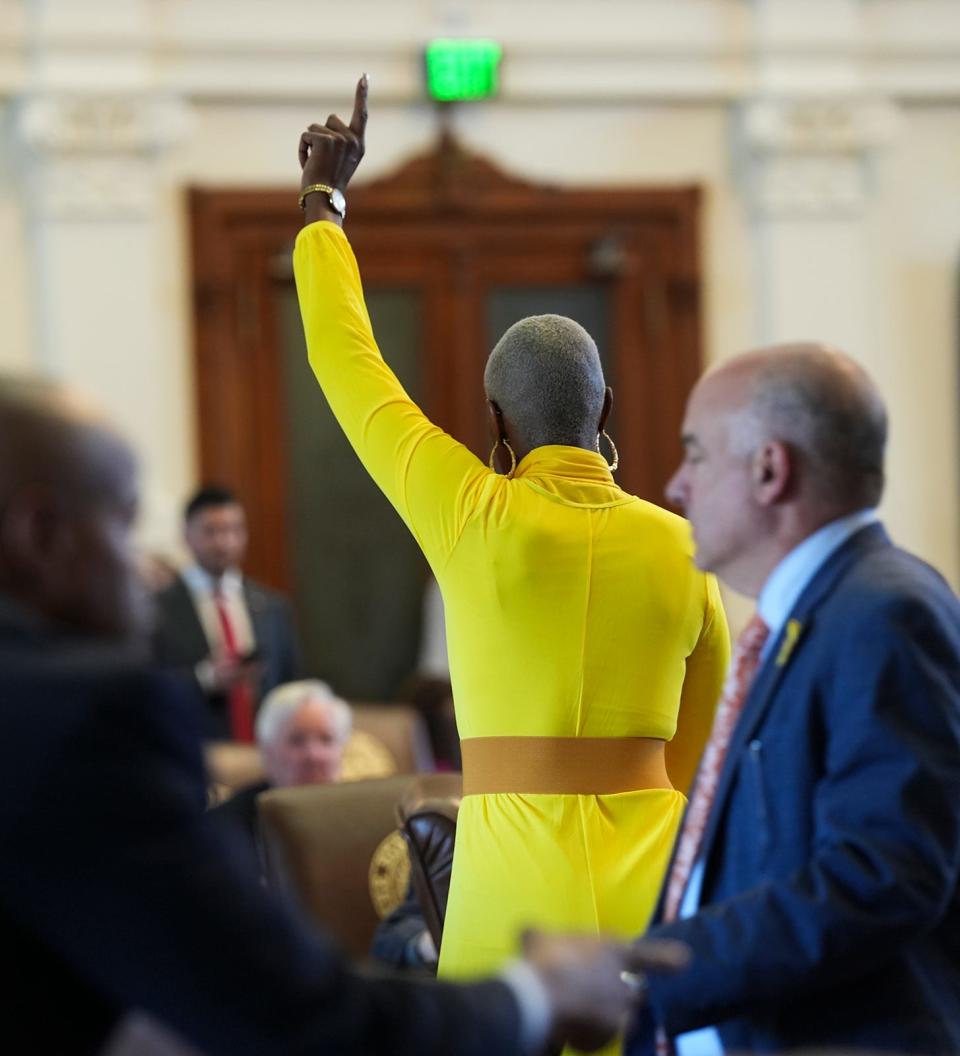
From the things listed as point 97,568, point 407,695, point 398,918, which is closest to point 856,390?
point 97,568

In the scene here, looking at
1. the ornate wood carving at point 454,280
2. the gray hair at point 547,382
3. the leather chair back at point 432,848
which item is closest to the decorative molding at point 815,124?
the ornate wood carving at point 454,280

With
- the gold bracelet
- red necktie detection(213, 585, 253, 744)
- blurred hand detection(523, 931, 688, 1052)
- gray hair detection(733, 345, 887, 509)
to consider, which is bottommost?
red necktie detection(213, 585, 253, 744)

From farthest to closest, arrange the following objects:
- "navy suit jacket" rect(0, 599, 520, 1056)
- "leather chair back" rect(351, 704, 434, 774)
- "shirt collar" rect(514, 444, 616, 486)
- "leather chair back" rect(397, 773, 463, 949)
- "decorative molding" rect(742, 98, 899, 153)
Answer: "decorative molding" rect(742, 98, 899, 153)
"leather chair back" rect(351, 704, 434, 774)
"leather chair back" rect(397, 773, 463, 949)
"shirt collar" rect(514, 444, 616, 486)
"navy suit jacket" rect(0, 599, 520, 1056)

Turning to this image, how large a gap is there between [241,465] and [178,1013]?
664cm

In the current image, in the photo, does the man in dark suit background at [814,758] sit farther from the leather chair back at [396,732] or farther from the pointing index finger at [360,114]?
the leather chair back at [396,732]

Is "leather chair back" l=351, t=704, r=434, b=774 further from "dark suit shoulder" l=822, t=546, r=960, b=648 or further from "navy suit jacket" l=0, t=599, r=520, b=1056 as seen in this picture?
"navy suit jacket" l=0, t=599, r=520, b=1056

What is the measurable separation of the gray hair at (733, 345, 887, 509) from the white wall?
19.2ft

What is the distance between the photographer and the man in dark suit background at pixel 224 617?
6520 mm

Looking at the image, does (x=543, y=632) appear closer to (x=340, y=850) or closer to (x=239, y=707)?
(x=340, y=850)

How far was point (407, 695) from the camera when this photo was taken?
765cm

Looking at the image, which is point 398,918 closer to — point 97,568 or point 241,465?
point 97,568

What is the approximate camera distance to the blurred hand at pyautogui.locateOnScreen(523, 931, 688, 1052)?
1.59 m

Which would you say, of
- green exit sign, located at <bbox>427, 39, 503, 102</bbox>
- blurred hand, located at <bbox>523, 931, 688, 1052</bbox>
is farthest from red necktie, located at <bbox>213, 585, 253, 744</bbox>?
blurred hand, located at <bbox>523, 931, 688, 1052</bbox>

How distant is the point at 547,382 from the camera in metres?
2.55
